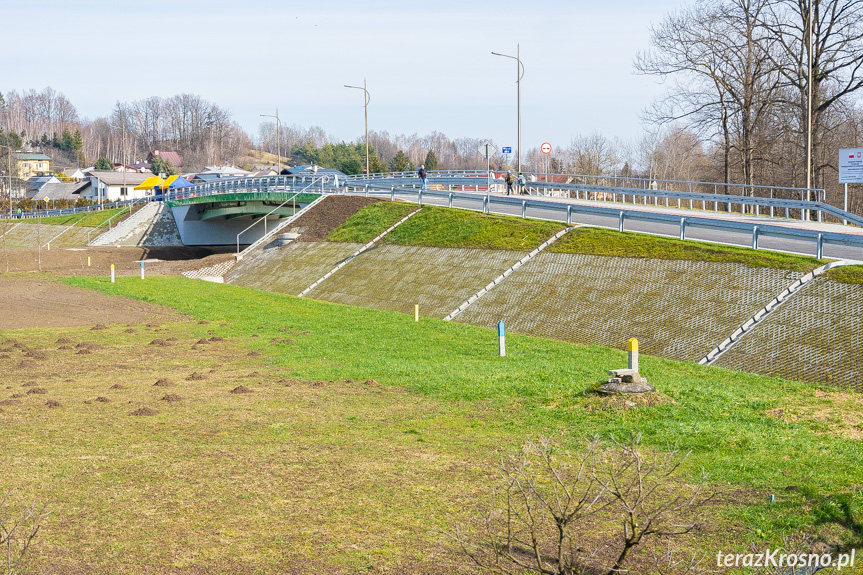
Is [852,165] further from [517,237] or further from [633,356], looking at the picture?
[633,356]

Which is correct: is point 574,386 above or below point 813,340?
below

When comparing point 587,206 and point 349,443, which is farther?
point 587,206

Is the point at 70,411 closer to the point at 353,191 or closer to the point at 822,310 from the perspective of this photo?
the point at 822,310

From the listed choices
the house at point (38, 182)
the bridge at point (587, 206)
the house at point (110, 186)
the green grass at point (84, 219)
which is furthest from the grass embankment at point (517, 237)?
the house at point (38, 182)

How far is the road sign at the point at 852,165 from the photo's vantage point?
30.6 m

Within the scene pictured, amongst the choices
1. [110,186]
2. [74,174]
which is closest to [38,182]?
[74,174]

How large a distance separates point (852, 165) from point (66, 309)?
3040 cm

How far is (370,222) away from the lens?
42156 millimetres

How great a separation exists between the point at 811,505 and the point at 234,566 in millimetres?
6012

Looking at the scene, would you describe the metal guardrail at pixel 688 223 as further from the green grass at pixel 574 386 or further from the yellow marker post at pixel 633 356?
the yellow marker post at pixel 633 356

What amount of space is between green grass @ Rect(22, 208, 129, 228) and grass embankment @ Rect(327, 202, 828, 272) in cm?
4087

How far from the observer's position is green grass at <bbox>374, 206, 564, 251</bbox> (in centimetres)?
3108

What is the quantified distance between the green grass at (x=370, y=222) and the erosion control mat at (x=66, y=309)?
12.1m

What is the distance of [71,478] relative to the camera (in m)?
9.92
